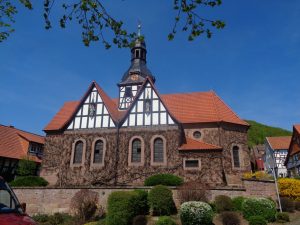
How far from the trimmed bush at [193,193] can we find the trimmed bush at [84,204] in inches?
251

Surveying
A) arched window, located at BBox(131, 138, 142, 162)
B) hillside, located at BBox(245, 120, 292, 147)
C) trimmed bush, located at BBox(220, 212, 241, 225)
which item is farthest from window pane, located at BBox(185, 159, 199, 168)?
hillside, located at BBox(245, 120, 292, 147)

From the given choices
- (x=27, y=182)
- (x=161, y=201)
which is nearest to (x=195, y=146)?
(x=161, y=201)

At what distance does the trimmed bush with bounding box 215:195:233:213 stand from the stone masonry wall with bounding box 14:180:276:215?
1.03 metres

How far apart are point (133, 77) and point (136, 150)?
605 inches

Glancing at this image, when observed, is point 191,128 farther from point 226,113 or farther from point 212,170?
point 212,170

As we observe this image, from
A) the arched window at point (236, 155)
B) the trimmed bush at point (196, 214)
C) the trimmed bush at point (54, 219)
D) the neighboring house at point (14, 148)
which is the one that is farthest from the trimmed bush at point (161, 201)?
the neighboring house at point (14, 148)

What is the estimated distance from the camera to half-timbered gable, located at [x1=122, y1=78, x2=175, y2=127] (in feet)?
93.2

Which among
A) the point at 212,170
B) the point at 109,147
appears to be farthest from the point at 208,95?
the point at 109,147

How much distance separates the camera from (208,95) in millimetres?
35344

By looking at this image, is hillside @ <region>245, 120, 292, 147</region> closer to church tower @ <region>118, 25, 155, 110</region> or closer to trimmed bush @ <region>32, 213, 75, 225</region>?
church tower @ <region>118, 25, 155, 110</region>

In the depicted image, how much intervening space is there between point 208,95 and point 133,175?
14497 mm

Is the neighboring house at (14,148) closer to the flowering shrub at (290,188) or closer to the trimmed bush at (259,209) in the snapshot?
the trimmed bush at (259,209)

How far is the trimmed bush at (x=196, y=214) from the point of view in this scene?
1620 cm

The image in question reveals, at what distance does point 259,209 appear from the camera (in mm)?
17609
